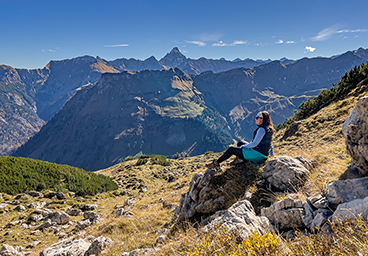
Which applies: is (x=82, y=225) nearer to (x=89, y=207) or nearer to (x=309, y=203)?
(x=89, y=207)

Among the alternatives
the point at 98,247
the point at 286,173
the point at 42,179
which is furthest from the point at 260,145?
the point at 42,179

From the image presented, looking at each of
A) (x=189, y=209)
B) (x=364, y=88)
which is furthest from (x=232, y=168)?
(x=364, y=88)

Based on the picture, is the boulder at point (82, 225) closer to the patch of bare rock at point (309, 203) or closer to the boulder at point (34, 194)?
the boulder at point (34, 194)

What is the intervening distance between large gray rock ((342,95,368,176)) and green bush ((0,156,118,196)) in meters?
24.6

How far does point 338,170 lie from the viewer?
19.8ft

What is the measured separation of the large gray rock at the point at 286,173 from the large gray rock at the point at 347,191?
1.95 meters

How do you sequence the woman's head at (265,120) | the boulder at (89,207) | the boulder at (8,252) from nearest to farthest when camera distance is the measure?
the woman's head at (265,120), the boulder at (8,252), the boulder at (89,207)

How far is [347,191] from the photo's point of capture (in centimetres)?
433

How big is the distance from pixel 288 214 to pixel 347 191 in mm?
1442

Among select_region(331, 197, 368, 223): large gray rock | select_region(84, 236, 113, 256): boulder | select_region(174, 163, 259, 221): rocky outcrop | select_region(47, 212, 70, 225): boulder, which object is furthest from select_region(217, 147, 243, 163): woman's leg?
select_region(47, 212, 70, 225): boulder

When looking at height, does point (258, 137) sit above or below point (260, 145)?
above

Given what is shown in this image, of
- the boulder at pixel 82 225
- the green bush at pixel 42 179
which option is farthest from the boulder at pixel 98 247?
the green bush at pixel 42 179

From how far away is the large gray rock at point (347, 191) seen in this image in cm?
419

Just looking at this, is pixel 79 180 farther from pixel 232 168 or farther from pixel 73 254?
pixel 232 168
